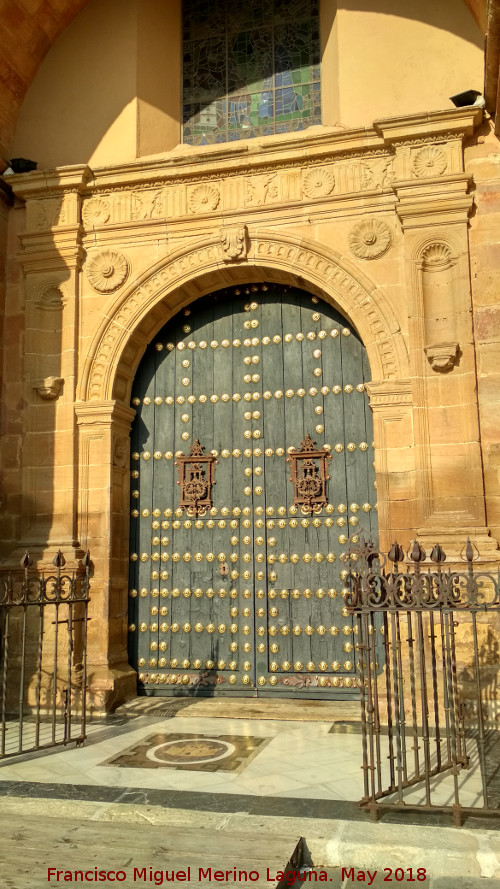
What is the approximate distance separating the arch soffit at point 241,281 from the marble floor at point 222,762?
306 centimetres

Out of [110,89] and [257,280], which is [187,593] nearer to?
[257,280]

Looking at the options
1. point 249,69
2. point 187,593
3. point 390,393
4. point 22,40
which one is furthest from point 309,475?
point 22,40

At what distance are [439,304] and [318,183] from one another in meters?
1.68

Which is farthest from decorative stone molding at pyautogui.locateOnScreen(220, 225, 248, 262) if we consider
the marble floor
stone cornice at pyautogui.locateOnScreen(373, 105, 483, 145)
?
the marble floor

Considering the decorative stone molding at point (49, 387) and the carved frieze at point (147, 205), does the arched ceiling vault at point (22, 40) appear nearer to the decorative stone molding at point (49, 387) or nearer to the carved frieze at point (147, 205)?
the carved frieze at point (147, 205)

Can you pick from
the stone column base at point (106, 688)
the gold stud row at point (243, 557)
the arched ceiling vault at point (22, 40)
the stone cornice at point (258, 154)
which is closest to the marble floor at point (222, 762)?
the stone column base at point (106, 688)

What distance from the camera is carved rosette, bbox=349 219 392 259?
683 cm

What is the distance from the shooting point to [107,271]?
7.47 metres

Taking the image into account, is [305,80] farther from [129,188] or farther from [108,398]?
[108,398]

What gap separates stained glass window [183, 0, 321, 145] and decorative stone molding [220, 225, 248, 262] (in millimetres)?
1430

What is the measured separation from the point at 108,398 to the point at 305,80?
3.95 meters

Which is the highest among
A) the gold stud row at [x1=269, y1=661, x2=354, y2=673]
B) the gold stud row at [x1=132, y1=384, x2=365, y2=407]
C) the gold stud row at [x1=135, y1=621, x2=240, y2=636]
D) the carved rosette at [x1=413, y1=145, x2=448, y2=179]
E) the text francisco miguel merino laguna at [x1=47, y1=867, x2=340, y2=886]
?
the carved rosette at [x1=413, y1=145, x2=448, y2=179]

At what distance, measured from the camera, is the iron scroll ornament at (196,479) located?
24.0 feet

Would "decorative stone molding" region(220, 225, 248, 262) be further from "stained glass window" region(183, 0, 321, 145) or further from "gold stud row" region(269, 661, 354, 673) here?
"gold stud row" region(269, 661, 354, 673)
